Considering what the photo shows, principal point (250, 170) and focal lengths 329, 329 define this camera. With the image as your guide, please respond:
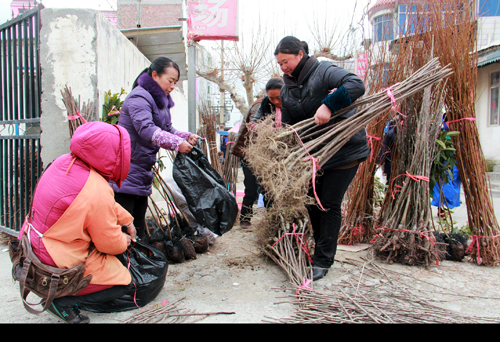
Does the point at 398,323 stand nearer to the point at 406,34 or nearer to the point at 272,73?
the point at 406,34

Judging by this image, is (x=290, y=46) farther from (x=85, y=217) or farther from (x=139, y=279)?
(x=139, y=279)

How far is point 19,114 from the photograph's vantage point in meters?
3.27

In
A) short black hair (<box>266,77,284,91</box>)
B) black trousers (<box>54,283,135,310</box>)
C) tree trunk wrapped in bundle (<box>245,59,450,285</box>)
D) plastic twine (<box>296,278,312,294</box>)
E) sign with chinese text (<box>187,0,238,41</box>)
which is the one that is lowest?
plastic twine (<box>296,278,312,294</box>)

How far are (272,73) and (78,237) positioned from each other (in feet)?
34.1

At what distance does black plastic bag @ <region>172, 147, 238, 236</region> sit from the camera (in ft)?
8.42

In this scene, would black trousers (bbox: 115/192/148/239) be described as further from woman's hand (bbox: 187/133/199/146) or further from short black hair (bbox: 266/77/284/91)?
short black hair (bbox: 266/77/284/91)

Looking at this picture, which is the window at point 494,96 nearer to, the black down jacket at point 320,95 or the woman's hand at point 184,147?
the black down jacket at point 320,95

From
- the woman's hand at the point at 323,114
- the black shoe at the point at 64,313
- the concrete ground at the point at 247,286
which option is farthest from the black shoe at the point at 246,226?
the black shoe at the point at 64,313

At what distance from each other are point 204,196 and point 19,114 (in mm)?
2176

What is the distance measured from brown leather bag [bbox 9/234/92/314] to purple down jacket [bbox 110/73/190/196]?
31.6 inches

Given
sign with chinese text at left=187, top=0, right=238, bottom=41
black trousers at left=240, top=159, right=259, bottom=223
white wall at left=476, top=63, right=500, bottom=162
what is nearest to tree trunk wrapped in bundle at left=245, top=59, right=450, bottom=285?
black trousers at left=240, top=159, right=259, bottom=223

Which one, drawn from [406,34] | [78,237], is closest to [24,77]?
[78,237]

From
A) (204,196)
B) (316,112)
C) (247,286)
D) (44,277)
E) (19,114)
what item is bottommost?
(247,286)

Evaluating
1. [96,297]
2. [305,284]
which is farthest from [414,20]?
[96,297]
